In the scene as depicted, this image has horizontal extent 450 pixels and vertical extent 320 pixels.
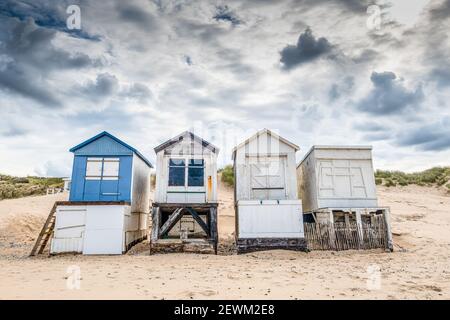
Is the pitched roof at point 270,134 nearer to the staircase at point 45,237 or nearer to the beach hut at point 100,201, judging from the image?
the beach hut at point 100,201

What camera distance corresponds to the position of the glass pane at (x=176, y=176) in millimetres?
15359

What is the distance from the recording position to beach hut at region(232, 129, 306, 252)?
14.3 meters

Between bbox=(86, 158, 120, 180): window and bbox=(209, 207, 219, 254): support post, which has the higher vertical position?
bbox=(86, 158, 120, 180): window

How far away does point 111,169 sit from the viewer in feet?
52.3

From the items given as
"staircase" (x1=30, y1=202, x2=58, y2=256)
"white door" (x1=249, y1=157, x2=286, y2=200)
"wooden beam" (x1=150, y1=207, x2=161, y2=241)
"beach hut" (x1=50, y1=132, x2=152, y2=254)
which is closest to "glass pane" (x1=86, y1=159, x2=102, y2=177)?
"beach hut" (x1=50, y1=132, x2=152, y2=254)

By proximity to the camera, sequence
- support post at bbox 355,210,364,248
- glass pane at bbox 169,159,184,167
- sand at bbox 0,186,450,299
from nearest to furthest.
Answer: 1. sand at bbox 0,186,450,299
2. support post at bbox 355,210,364,248
3. glass pane at bbox 169,159,184,167

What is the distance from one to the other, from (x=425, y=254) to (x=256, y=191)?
7598 millimetres

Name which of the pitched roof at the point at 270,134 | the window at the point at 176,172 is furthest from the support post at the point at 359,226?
the window at the point at 176,172

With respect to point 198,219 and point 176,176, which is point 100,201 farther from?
point 198,219

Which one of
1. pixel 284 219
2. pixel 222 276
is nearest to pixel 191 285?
pixel 222 276

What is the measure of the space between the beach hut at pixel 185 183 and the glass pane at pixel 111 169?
7.45 feet

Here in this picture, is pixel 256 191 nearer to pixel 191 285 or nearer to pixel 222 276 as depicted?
pixel 222 276

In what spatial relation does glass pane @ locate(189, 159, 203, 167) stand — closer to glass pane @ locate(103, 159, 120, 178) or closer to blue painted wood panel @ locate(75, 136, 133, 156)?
blue painted wood panel @ locate(75, 136, 133, 156)

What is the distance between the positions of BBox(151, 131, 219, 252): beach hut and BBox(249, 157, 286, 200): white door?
6.51ft
